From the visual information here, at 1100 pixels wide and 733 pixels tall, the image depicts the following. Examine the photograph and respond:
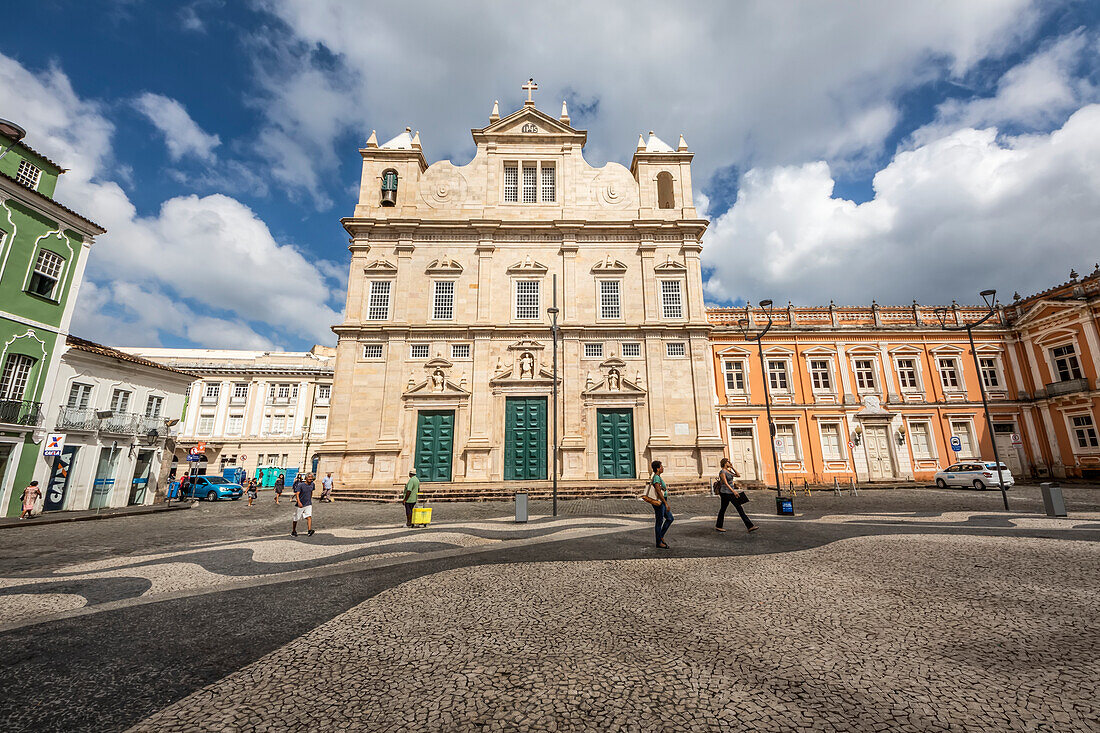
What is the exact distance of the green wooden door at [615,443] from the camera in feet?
78.5

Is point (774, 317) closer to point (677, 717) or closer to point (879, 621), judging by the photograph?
point (879, 621)

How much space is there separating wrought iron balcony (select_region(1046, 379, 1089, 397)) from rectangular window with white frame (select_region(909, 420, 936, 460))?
723 cm

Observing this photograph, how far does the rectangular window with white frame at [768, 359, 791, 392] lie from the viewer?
27.8 metres

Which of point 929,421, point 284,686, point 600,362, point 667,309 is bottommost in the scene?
point 284,686

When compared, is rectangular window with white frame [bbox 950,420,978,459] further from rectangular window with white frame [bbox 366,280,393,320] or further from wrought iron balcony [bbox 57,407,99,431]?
wrought iron balcony [bbox 57,407,99,431]

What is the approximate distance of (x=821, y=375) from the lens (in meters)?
28.1

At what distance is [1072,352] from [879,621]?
115 feet

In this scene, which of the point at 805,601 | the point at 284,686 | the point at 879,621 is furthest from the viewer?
the point at 805,601

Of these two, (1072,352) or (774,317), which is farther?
(774,317)

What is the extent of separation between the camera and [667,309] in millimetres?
26453

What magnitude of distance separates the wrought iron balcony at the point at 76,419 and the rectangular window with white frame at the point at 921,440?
43.6 metres

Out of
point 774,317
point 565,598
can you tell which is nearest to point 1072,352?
point 774,317

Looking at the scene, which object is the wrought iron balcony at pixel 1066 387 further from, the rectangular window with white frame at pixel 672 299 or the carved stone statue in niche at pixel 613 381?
the carved stone statue in niche at pixel 613 381

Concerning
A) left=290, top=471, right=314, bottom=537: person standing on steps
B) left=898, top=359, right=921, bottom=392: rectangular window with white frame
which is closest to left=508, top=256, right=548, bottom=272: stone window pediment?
left=290, top=471, right=314, bottom=537: person standing on steps
